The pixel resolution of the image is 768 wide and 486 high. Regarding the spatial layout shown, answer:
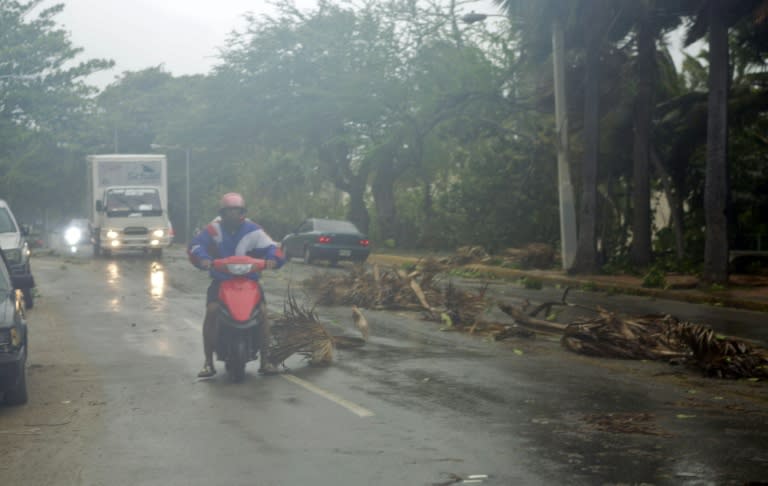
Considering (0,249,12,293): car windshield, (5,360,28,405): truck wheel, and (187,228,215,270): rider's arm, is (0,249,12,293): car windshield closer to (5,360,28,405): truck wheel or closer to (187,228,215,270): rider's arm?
(5,360,28,405): truck wheel

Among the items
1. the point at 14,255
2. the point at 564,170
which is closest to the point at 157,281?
the point at 14,255

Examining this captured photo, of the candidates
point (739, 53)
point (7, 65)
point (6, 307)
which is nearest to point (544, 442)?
point (6, 307)

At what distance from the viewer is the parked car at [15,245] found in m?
18.6

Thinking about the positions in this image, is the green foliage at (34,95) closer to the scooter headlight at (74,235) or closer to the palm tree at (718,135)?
the scooter headlight at (74,235)

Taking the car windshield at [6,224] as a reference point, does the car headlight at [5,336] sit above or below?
below

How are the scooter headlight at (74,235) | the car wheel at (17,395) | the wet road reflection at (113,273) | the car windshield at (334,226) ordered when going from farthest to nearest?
the scooter headlight at (74,235)
the car windshield at (334,226)
the wet road reflection at (113,273)
the car wheel at (17,395)

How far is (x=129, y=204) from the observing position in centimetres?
3766

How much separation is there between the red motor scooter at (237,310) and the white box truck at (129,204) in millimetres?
27177

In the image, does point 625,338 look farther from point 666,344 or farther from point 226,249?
point 226,249

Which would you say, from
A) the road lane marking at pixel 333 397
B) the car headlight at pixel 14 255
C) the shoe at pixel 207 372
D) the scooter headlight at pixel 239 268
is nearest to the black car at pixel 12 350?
the shoe at pixel 207 372

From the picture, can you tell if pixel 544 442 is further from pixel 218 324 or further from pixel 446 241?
pixel 446 241

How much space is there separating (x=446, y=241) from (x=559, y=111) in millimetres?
16276

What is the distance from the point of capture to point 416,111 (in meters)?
43.4

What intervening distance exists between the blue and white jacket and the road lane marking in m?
1.17
